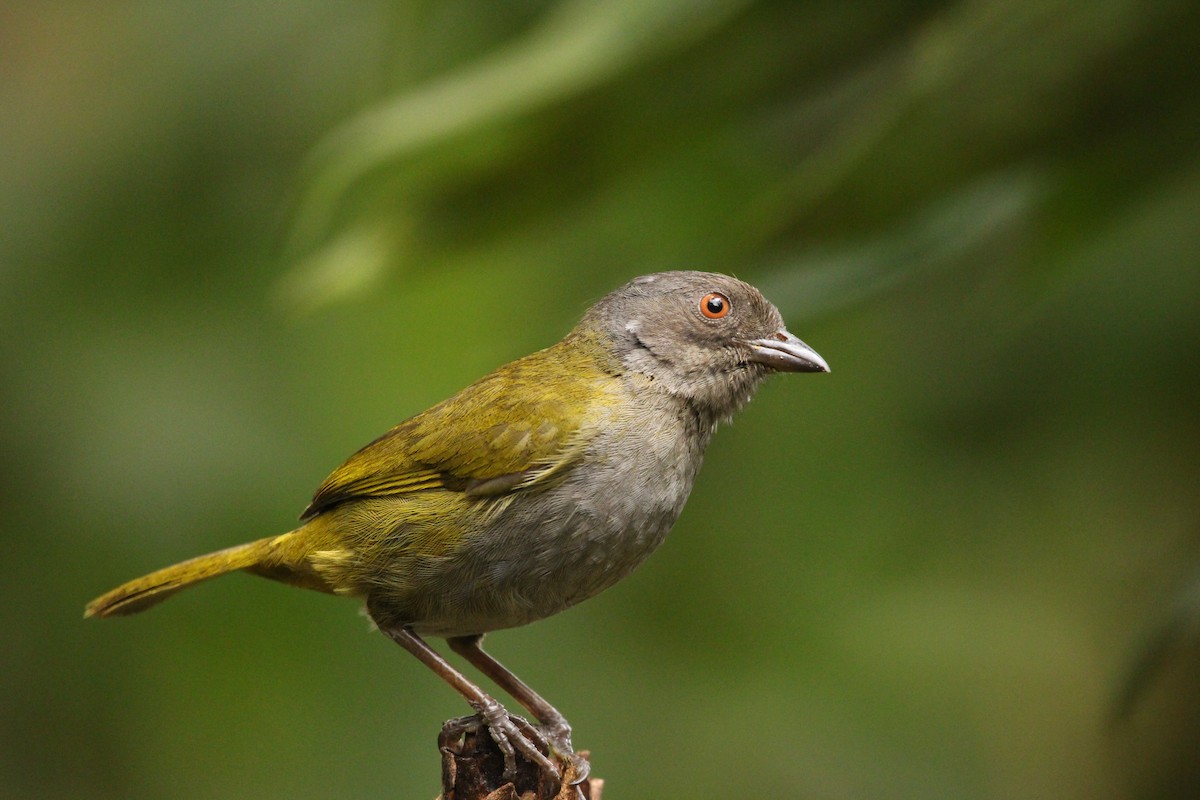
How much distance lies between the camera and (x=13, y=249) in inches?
248

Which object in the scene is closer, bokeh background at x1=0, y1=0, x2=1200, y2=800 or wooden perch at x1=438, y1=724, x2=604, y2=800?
wooden perch at x1=438, y1=724, x2=604, y2=800

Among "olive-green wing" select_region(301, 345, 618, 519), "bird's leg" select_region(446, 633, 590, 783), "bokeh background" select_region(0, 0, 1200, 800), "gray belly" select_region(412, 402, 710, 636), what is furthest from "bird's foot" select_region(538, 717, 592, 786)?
"bokeh background" select_region(0, 0, 1200, 800)

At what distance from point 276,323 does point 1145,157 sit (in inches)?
148

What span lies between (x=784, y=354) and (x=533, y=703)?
1.11m

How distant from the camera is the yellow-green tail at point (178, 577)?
137 inches

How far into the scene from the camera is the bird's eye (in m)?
3.49

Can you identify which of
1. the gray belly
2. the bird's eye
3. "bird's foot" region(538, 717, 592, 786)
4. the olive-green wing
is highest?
the bird's eye

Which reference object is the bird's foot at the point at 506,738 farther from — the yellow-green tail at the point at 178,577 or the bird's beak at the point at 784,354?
the bird's beak at the point at 784,354

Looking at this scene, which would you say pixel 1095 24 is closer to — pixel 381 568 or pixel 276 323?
pixel 381 568

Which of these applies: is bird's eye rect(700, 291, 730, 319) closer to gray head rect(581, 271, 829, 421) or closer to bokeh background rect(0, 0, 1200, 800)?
gray head rect(581, 271, 829, 421)

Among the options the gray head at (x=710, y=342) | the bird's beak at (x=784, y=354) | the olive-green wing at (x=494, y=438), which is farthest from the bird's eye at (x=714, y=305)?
the olive-green wing at (x=494, y=438)

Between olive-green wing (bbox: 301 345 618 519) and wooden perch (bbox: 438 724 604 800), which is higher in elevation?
olive-green wing (bbox: 301 345 618 519)

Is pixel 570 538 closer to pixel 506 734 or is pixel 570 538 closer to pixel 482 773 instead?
pixel 506 734

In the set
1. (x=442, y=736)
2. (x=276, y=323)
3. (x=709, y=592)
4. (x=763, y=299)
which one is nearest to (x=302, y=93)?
(x=276, y=323)
